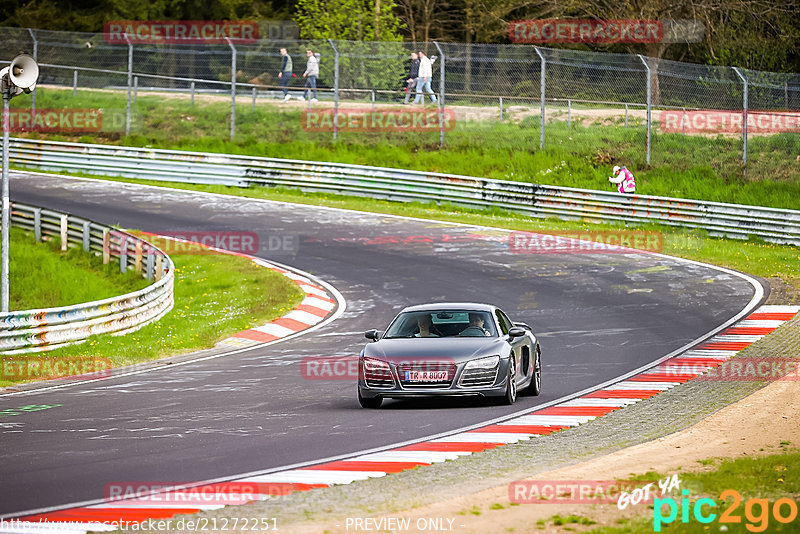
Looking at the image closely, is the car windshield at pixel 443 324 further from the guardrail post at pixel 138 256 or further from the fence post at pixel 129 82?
the fence post at pixel 129 82

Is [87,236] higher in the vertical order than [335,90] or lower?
lower

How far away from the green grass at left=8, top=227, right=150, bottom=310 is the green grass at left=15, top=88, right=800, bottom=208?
36.7ft

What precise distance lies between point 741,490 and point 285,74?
3147cm

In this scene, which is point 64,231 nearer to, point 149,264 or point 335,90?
point 149,264

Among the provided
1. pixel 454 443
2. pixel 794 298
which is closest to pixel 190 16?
pixel 794 298

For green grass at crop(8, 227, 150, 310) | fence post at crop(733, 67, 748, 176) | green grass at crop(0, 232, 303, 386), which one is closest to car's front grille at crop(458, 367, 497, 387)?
green grass at crop(0, 232, 303, 386)

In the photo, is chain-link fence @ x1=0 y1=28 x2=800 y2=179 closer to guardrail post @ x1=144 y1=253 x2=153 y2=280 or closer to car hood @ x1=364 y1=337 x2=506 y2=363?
guardrail post @ x1=144 y1=253 x2=153 y2=280

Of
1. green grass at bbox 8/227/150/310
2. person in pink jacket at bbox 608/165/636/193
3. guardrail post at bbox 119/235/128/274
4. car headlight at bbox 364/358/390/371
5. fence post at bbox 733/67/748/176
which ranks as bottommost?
green grass at bbox 8/227/150/310

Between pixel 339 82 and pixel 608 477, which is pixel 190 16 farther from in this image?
pixel 608 477

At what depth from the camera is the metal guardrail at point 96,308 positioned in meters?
17.3

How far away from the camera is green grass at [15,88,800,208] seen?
31297 millimetres

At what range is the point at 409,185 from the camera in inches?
1313

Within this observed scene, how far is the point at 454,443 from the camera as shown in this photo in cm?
1082

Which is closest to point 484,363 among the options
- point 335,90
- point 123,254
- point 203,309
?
point 203,309
